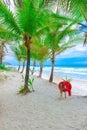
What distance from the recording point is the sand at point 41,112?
27.2 ft

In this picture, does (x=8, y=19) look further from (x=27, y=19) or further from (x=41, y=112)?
(x=41, y=112)

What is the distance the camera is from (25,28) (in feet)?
44.5

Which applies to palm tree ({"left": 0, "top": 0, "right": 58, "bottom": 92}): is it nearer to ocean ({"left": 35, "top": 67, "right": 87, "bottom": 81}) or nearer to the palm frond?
the palm frond

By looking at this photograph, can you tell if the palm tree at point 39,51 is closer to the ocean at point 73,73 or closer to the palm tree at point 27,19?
the palm tree at point 27,19

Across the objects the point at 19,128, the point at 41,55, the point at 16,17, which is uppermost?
the point at 16,17

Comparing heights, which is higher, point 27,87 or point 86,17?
point 86,17

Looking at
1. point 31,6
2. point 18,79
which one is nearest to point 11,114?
point 31,6

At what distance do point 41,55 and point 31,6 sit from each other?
8.03 m

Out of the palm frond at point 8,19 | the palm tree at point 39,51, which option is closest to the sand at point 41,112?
the palm frond at point 8,19

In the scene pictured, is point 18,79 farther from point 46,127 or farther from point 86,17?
point 46,127

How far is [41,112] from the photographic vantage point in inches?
394

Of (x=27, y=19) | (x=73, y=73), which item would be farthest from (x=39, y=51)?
(x=73, y=73)

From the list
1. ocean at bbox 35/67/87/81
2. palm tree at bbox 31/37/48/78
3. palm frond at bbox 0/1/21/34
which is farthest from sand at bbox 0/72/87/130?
ocean at bbox 35/67/87/81

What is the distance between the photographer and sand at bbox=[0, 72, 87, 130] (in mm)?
8297
